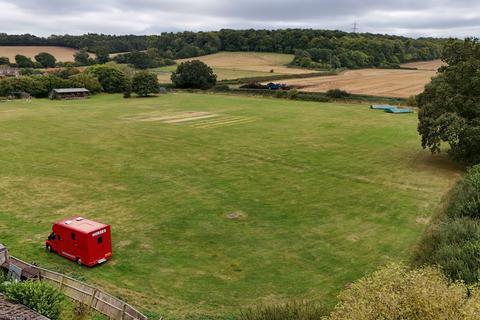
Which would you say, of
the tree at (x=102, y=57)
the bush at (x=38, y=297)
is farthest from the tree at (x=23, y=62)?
the bush at (x=38, y=297)

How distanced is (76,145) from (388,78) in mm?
84809

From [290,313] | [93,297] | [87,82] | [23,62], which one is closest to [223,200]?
[93,297]

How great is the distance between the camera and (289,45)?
540 ft

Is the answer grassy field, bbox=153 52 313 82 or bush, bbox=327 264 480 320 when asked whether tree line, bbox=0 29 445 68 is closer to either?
grassy field, bbox=153 52 313 82

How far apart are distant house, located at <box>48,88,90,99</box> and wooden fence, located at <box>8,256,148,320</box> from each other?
261 ft

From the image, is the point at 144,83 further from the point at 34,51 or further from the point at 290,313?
the point at 34,51

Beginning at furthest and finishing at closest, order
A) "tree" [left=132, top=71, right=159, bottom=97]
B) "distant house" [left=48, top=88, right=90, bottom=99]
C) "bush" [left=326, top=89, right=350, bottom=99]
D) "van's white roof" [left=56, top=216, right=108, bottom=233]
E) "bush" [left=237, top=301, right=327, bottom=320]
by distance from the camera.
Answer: "distant house" [left=48, top=88, right=90, bottom=99], "tree" [left=132, top=71, right=159, bottom=97], "bush" [left=326, top=89, right=350, bottom=99], "van's white roof" [left=56, top=216, right=108, bottom=233], "bush" [left=237, top=301, right=327, bottom=320]

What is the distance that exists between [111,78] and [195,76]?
1992 cm

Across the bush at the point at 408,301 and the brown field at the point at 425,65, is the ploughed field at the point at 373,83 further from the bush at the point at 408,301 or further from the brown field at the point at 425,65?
the bush at the point at 408,301

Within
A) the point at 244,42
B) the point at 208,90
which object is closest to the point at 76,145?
the point at 208,90

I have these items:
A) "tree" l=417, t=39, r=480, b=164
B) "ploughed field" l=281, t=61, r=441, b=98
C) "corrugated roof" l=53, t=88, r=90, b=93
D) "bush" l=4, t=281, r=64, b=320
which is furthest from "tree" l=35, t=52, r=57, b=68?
"bush" l=4, t=281, r=64, b=320

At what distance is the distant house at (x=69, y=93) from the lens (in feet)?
300

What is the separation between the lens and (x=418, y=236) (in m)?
24.2

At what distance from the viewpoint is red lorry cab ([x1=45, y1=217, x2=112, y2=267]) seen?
2108 centimetres
